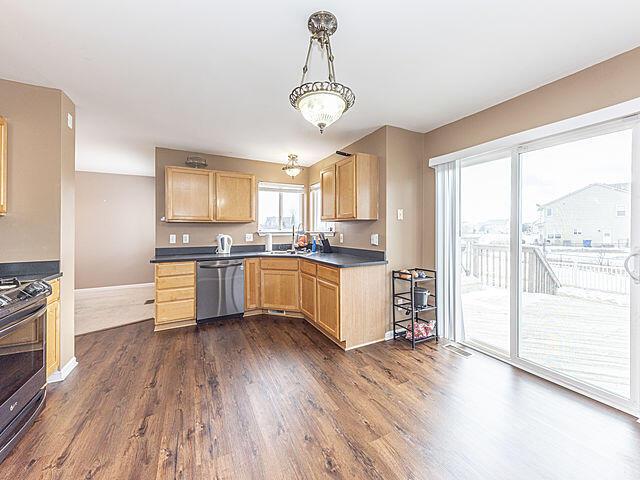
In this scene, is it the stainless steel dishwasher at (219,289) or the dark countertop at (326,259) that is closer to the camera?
the dark countertop at (326,259)

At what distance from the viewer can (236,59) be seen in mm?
2031

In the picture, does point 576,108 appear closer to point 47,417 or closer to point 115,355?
point 47,417

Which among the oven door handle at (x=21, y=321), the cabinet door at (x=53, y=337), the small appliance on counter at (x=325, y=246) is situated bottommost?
the cabinet door at (x=53, y=337)

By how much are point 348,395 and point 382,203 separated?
6.81ft

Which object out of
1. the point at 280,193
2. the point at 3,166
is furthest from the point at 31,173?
the point at 280,193

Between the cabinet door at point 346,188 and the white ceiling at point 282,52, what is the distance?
0.58 meters

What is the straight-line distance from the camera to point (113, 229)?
230 inches

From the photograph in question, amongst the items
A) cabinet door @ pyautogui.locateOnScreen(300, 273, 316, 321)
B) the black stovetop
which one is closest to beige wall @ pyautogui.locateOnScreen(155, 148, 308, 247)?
cabinet door @ pyautogui.locateOnScreen(300, 273, 316, 321)

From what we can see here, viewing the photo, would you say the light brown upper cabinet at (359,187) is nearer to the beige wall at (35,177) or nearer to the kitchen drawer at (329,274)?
the kitchen drawer at (329,274)

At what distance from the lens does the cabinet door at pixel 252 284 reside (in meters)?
4.16

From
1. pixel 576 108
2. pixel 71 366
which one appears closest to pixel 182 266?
pixel 71 366

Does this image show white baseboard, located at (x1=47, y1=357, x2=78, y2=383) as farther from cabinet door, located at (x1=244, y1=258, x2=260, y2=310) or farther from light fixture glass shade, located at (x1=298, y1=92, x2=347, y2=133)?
light fixture glass shade, located at (x1=298, y1=92, x2=347, y2=133)

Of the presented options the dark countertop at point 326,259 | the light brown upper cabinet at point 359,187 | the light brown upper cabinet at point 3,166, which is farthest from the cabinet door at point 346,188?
the light brown upper cabinet at point 3,166

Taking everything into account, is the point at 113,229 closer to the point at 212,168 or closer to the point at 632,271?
the point at 212,168
